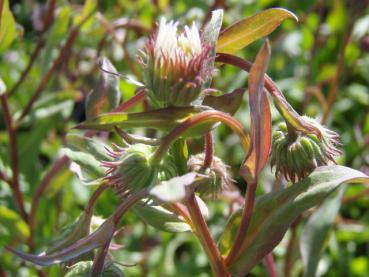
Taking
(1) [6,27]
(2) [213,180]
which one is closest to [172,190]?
(2) [213,180]

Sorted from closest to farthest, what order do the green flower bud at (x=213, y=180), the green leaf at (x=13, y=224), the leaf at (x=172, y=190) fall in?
the leaf at (x=172, y=190), the green flower bud at (x=213, y=180), the green leaf at (x=13, y=224)

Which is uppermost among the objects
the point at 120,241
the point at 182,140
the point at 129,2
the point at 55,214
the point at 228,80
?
the point at 182,140

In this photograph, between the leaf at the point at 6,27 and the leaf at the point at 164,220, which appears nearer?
the leaf at the point at 164,220

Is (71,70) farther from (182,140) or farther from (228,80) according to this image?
(182,140)

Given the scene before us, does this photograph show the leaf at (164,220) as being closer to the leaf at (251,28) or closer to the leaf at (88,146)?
the leaf at (88,146)

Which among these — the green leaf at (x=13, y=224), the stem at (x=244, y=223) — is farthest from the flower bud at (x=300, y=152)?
the green leaf at (x=13, y=224)

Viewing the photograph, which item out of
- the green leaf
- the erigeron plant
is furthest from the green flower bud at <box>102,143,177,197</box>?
the green leaf

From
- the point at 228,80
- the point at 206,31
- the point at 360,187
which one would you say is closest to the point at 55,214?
the point at 228,80

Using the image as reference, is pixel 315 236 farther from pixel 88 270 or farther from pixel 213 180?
pixel 88 270
